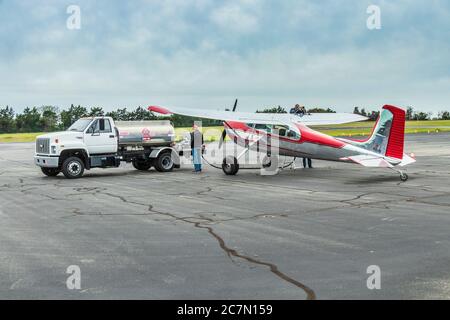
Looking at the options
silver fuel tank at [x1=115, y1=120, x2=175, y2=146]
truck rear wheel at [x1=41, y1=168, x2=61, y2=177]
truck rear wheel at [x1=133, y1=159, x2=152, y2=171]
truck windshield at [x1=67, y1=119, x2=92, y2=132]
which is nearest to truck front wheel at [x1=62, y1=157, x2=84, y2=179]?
truck rear wheel at [x1=41, y1=168, x2=61, y2=177]

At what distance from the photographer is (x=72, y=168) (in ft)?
66.9

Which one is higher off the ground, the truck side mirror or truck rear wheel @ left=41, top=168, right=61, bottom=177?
the truck side mirror

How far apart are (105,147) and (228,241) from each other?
14.0 m

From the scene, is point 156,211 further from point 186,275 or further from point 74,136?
point 74,136

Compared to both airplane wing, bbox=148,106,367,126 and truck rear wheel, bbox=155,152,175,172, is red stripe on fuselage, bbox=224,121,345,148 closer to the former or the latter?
airplane wing, bbox=148,106,367,126

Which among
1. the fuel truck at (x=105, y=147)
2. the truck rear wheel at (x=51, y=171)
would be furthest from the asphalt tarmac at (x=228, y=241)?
the truck rear wheel at (x=51, y=171)

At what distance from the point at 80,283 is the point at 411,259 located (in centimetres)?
442

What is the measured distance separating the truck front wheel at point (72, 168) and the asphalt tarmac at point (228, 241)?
11.4 feet

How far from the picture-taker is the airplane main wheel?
67.7ft

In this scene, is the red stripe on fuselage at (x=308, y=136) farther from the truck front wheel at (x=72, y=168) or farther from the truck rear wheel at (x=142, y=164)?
the truck front wheel at (x=72, y=168)

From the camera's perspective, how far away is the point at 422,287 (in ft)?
19.4

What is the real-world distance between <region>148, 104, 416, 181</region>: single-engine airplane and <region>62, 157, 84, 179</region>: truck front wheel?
3.84 metres

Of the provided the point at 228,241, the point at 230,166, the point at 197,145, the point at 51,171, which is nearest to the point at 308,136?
the point at 230,166
